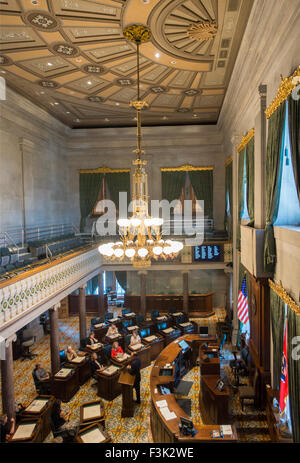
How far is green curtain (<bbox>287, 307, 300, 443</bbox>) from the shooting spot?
450 centimetres

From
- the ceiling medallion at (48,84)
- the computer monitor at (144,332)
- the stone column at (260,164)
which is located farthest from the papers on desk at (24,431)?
the ceiling medallion at (48,84)

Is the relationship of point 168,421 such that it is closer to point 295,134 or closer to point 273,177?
point 273,177

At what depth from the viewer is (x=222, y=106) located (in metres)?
12.7

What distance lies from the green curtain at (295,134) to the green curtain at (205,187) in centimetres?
1156

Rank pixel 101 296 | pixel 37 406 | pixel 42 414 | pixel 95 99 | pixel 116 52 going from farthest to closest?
pixel 101 296 < pixel 95 99 < pixel 116 52 < pixel 37 406 < pixel 42 414

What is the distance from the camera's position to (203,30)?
282 inches

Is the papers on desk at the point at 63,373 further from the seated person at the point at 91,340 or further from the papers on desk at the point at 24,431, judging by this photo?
the papers on desk at the point at 24,431

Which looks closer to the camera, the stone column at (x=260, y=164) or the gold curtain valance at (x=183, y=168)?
the stone column at (x=260, y=164)

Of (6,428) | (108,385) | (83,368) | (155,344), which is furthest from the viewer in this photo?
(155,344)

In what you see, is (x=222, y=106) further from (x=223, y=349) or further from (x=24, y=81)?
(x=223, y=349)


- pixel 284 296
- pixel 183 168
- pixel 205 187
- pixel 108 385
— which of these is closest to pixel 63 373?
pixel 108 385

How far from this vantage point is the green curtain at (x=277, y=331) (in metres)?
5.61

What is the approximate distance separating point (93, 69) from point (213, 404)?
9.66m
